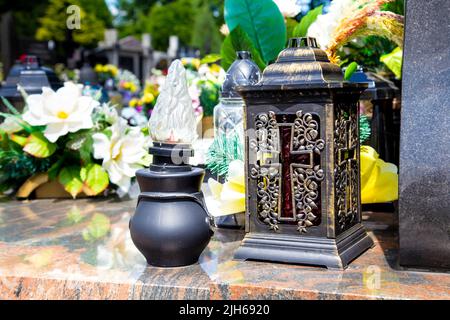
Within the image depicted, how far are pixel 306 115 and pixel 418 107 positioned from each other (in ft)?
0.82

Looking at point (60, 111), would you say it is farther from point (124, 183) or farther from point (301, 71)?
point (301, 71)

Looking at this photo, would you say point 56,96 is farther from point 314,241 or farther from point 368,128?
point 314,241

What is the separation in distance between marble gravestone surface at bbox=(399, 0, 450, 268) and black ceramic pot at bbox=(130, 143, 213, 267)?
0.47 m

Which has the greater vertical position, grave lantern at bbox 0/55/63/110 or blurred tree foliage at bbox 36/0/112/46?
blurred tree foliage at bbox 36/0/112/46

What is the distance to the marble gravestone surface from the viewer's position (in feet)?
4.37

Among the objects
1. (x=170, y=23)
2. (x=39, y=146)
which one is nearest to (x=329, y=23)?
(x=39, y=146)

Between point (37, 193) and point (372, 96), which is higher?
point (372, 96)

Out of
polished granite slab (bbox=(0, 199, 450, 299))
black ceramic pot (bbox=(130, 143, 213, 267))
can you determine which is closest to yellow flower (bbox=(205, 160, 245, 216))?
polished granite slab (bbox=(0, 199, 450, 299))

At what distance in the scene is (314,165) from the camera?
1441 mm

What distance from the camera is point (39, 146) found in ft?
8.33

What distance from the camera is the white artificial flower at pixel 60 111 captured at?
8.13 feet

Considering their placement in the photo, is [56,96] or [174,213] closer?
[174,213]

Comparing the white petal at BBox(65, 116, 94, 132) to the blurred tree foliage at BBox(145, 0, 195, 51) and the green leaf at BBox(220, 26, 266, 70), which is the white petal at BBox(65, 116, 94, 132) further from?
the blurred tree foliage at BBox(145, 0, 195, 51)
